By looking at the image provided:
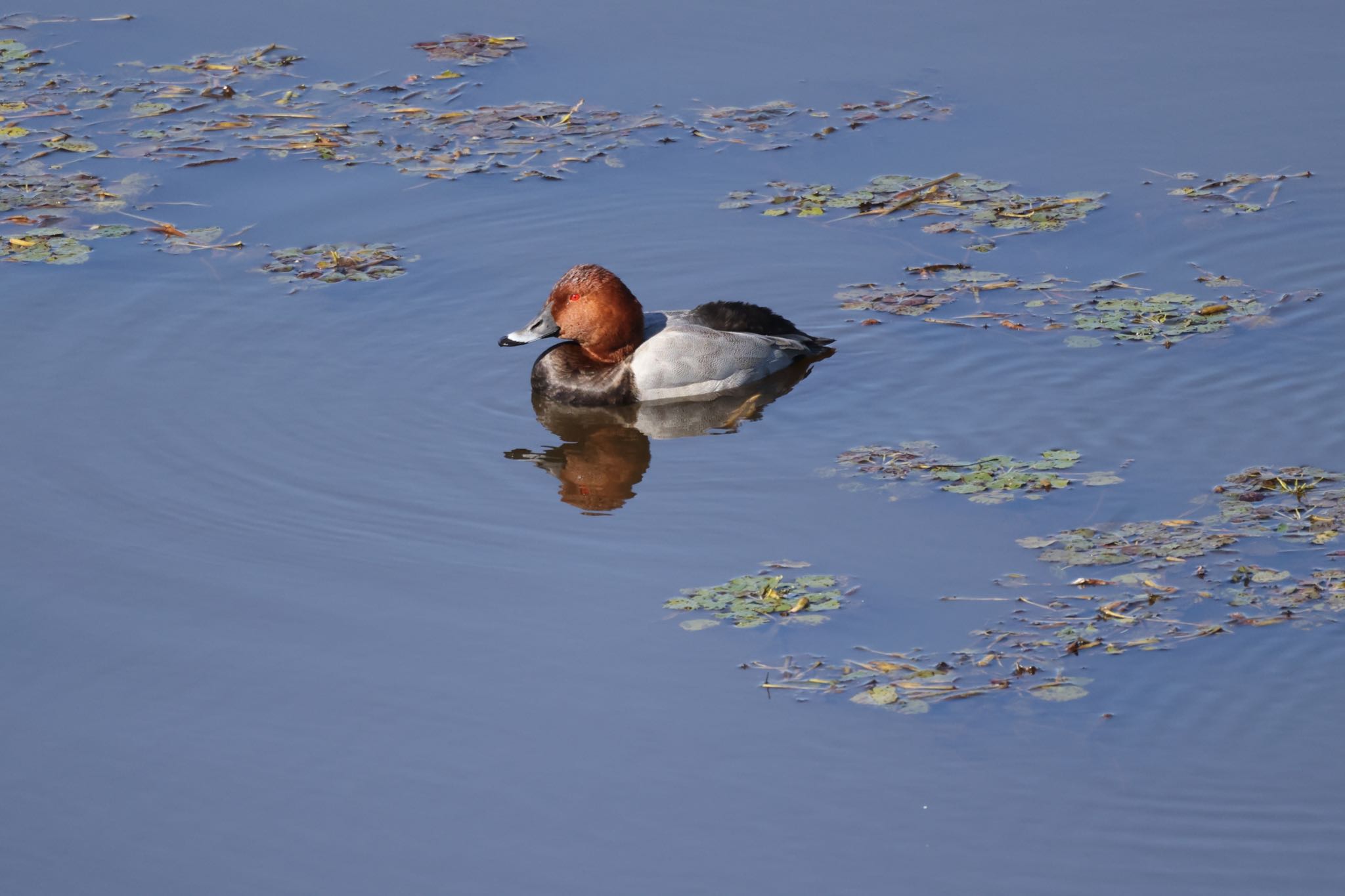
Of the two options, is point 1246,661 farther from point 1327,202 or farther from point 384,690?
point 1327,202

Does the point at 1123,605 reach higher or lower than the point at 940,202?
lower

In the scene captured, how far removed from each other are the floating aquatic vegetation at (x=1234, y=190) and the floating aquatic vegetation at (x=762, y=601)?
5.26 meters

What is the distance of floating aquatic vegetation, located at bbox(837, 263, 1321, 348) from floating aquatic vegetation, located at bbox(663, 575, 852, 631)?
126 inches

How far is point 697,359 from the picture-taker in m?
9.30

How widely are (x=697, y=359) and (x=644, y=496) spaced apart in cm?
154

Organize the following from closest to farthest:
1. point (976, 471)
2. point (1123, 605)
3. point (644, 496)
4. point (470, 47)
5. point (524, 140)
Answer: point (1123, 605), point (976, 471), point (644, 496), point (524, 140), point (470, 47)

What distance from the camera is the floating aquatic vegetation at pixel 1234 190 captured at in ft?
34.8

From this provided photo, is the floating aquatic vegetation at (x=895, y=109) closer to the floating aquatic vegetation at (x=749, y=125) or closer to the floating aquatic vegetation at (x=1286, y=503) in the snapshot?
the floating aquatic vegetation at (x=749, y=125)

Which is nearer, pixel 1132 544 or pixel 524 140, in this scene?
pixel 1132 544

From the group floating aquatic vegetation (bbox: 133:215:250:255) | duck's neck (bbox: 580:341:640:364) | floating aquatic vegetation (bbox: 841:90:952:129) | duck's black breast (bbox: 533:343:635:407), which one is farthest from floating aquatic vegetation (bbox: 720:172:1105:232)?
floating aquatic vegetation (bbox: 133:215:250:255)

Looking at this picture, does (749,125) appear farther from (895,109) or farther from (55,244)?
(55,244)

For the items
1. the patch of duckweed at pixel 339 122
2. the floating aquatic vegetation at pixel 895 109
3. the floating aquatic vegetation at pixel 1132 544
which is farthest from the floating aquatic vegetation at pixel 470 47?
the floating aquatic vegetation at pixel 1132 544

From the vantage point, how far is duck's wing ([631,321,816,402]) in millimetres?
9281

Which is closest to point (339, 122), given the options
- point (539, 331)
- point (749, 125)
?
point (749, 125)
